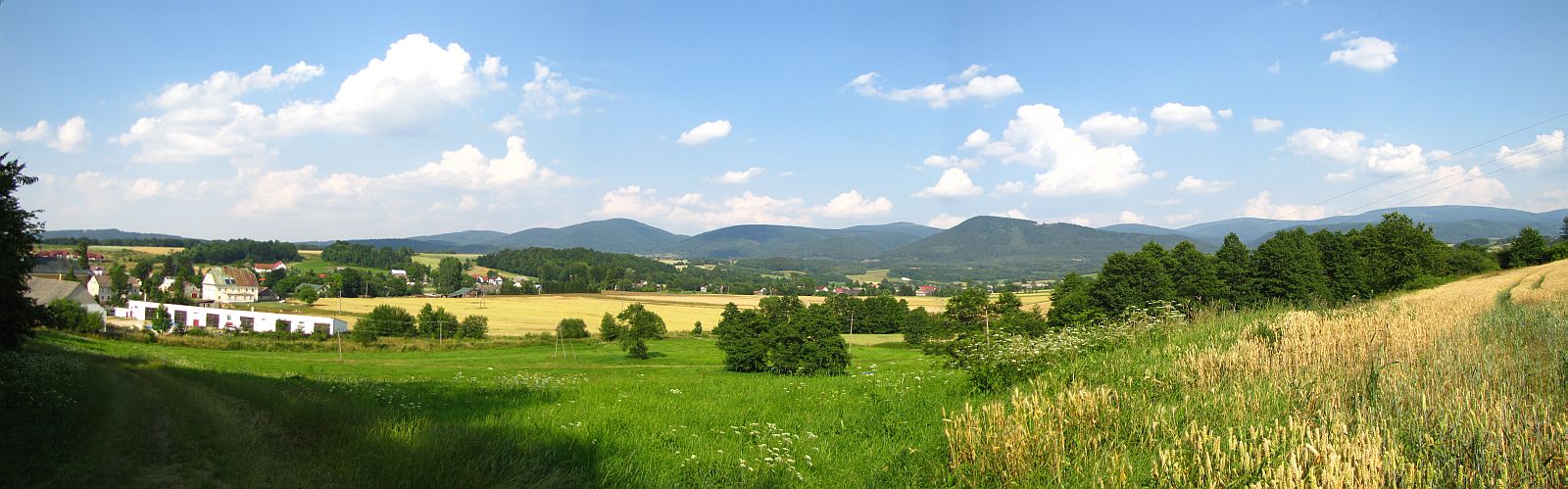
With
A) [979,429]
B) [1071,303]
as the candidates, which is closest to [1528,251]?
[1071,303]

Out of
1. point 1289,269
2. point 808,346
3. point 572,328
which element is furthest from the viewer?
point 572,328

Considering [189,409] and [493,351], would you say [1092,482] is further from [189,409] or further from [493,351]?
[493,351]

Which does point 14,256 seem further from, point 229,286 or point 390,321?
point 229,286

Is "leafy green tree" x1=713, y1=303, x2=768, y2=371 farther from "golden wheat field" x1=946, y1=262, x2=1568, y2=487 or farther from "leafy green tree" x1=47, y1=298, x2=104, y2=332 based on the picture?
"leafy green tree" x1=47, y1=298, x2=104, y2=332

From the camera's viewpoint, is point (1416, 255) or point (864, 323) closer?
point (1416, 255)

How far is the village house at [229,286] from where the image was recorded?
335 feet

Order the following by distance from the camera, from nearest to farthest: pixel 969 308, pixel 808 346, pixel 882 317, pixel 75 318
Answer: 1. pixel 808 346
2. pixel 75 318
3. pixel 969 308
4. pixel 882 317

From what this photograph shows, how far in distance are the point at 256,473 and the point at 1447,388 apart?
11539 mm

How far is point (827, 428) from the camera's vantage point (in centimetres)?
1021

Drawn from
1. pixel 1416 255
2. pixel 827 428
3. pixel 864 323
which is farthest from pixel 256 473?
pixel 864 323

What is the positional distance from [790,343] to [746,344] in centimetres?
380

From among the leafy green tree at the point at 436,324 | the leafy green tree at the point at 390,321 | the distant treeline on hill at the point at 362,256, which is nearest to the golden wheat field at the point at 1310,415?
the leafy green tree at the point at 436,324

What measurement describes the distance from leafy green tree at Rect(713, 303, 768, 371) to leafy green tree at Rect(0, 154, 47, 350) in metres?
28.6

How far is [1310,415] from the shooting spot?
6918 millimetres
